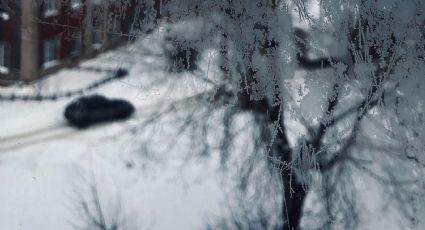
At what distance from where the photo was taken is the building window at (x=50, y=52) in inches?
141

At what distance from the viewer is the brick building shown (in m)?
3.55

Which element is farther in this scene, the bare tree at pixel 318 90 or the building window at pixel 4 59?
the bare tree at pixel 318 90

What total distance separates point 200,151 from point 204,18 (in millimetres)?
927

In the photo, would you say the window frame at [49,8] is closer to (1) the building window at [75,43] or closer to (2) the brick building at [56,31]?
(2) the brick building at [56,31]

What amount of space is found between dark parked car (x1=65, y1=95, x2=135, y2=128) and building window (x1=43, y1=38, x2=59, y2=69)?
11.9 inches

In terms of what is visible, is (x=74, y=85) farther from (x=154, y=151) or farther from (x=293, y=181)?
(x=293, y=181)

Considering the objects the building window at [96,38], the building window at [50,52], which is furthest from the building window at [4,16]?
the building window at [96,38]

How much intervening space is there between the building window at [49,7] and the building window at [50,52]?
0.57 ft

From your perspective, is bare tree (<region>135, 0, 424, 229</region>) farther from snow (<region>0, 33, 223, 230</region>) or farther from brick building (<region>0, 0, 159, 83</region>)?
brick building (<region>0, 0, 159, 83</region>)

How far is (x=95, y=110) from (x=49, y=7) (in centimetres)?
76

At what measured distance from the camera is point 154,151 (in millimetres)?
3670

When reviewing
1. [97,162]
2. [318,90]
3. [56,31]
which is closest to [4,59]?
[56,31]

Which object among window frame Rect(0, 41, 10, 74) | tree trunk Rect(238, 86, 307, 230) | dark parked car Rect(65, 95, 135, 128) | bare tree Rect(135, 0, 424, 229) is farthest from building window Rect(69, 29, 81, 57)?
tree trunk Rect(238, 86, 307, 230)

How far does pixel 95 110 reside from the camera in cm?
366
